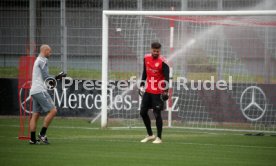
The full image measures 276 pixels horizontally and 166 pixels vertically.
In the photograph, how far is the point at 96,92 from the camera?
20.9 metres

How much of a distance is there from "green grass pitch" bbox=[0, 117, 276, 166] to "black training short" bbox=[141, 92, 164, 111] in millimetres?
764

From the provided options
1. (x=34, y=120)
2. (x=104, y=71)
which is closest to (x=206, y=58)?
(x=104, y=71)

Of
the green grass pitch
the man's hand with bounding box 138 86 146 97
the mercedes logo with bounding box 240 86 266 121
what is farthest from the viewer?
the mercedes logo with bounding box 240 86 266 121

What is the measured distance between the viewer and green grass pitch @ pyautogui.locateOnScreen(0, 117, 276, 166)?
39.3 ft

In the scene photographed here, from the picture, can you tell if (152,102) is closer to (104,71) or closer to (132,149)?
(132,149)

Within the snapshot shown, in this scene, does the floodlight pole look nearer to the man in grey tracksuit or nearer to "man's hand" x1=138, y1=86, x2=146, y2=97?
"man's hand" x1=138, y1=86, x2=146, y2=97

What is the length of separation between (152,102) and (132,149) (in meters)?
1.92

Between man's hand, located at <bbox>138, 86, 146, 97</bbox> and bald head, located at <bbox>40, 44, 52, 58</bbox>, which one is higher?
bald head, located at <bbox>40, 44, 52, 58</bbox>

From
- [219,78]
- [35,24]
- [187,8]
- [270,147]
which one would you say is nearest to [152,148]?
[270,147]

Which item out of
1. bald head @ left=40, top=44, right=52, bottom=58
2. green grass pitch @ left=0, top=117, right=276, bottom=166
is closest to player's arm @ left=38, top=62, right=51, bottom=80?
bald head @ left=40, top=44, right=52, bottom=58

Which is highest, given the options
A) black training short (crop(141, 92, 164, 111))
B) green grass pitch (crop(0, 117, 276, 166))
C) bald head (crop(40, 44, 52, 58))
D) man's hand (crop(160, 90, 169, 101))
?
bald head (crop(40, 44, 52, 58))

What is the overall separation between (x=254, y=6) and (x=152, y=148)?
7.51 meters

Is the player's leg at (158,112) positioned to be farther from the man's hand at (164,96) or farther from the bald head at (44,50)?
the bald head at (44,50)

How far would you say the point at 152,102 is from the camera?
50.5ft
